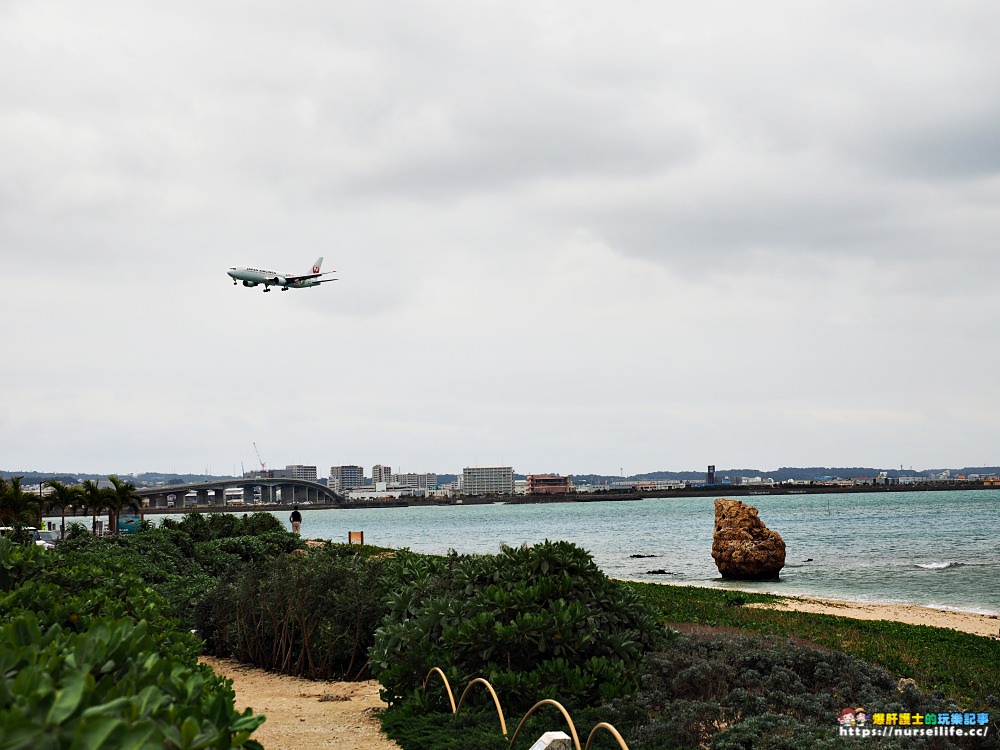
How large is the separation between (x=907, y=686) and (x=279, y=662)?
27.9 ft

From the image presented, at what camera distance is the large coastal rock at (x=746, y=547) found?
3450cm

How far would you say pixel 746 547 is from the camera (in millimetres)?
34562

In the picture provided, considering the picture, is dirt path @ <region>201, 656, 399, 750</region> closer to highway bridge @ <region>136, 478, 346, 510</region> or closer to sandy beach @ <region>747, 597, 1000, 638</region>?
sandy beach @ <region>747, 597, 1000, 638</region>

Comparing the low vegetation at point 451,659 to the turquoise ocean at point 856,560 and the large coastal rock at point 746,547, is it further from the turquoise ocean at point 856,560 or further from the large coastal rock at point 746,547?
the large coastal rock at point 746,547

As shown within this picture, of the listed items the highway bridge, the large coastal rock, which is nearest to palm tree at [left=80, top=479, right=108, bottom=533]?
the large coastal rock

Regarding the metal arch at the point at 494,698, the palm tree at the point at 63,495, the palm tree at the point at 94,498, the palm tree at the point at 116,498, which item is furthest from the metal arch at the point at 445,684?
the palm tree at the point at 94,498

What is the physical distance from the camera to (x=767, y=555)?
34469 millimetres

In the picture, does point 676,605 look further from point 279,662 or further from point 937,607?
point 937,607

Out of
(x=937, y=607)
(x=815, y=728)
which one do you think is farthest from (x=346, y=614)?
(x=937, y=607)

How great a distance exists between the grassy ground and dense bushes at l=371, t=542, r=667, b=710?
10.1 feet

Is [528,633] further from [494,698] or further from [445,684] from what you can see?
[445,684]

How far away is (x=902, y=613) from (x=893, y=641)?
10.3m

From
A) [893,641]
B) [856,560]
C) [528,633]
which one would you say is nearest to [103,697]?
[528,633]

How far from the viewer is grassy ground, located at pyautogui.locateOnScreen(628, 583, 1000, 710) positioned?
371 inches
